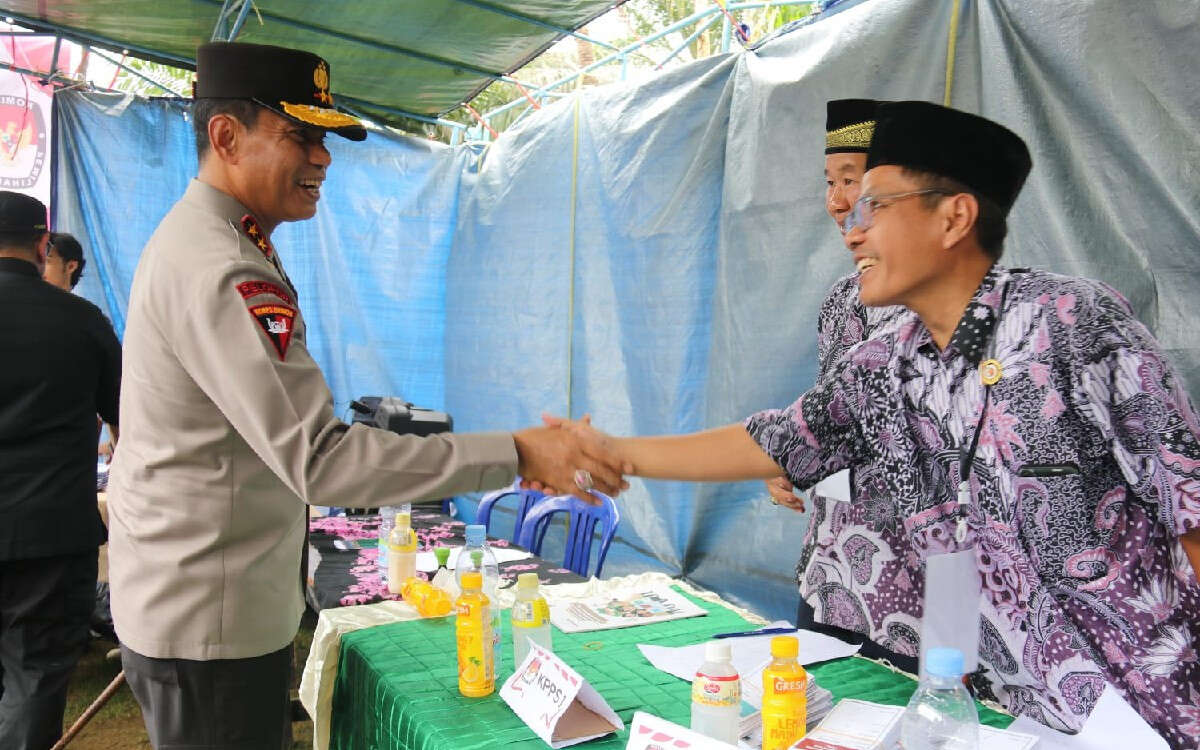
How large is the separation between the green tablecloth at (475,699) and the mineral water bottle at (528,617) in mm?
73

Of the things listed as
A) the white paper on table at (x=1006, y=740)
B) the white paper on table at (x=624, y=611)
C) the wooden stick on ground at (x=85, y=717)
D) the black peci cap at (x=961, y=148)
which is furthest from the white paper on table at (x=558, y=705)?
the wooden stick on ground at (x=85, y=717)

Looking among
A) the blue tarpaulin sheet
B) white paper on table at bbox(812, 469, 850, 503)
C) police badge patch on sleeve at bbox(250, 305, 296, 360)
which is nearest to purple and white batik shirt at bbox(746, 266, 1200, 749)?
white paper on table at bbox(812, 469, 850, 503)

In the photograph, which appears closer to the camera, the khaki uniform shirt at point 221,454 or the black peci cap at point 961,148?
the khaki uniform shirt at point 221,454

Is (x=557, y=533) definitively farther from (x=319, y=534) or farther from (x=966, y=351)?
(x=966, y=351)

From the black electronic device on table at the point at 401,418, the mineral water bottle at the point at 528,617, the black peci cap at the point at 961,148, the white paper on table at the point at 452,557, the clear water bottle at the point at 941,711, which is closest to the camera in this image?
the clear water bottle at the point at 941,711

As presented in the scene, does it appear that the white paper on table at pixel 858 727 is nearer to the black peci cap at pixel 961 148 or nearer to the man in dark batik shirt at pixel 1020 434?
the man in dark batik shirt at pixel 1020 434

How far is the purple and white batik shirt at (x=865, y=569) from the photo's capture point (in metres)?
1.97

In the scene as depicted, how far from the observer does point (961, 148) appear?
1774 mm

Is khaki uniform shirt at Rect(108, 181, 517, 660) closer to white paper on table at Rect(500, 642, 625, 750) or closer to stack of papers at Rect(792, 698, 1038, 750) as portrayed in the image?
white paper on table at Rect(500, 642, 625, 750)

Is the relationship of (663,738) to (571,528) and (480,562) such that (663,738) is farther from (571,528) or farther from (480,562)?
(571,528)

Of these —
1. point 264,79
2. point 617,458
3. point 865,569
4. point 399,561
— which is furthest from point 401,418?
point 865,569

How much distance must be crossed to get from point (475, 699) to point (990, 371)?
1.17 meters

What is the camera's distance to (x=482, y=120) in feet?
22.8

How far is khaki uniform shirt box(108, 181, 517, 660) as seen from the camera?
1.60 m
